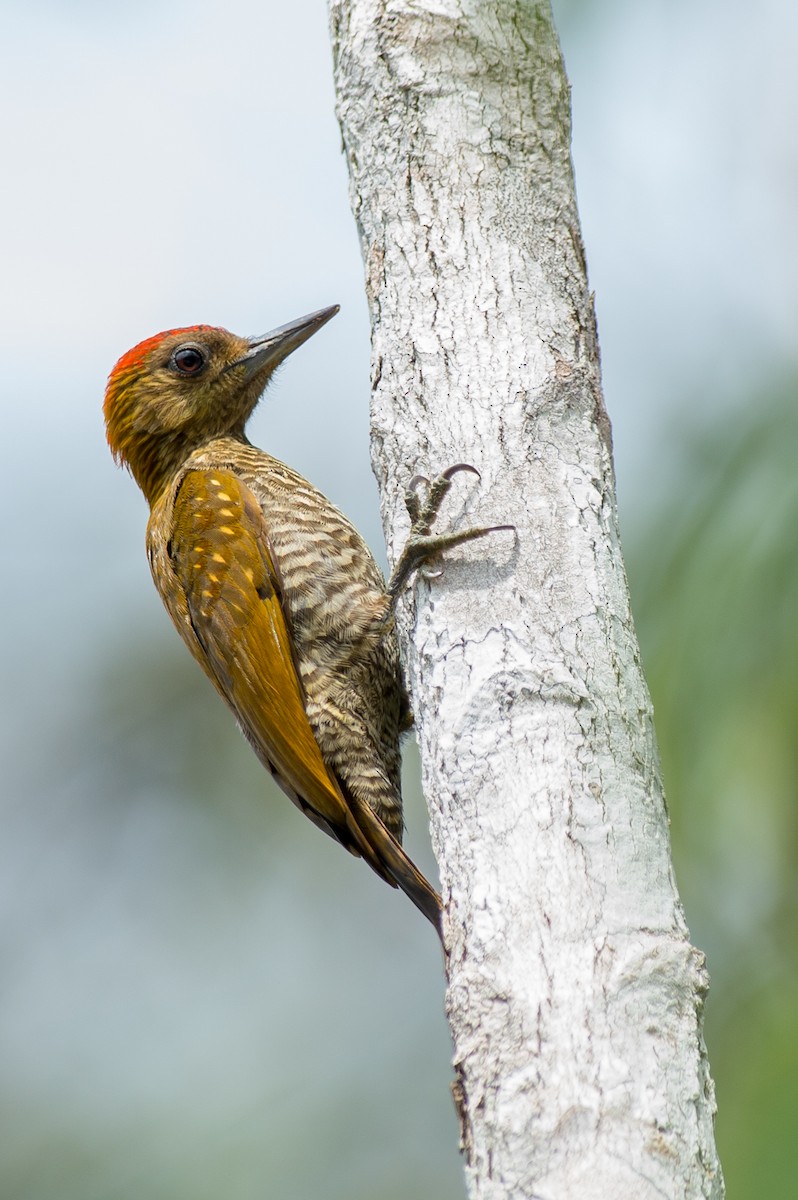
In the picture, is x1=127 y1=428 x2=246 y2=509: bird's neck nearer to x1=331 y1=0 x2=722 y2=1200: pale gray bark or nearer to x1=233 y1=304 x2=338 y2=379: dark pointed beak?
x1=233 y1=304 x2=338 y2=379: dark pointed beak

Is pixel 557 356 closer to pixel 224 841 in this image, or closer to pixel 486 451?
pixel 486 451

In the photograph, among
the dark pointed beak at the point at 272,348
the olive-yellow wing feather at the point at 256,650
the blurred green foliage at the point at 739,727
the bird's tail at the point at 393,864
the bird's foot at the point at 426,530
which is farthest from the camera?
the dark pointed beak at the point at 272,348

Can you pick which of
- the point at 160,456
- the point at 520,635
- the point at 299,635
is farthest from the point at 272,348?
the point at 520,635

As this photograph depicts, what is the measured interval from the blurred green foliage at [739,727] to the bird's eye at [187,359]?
174 centimetres

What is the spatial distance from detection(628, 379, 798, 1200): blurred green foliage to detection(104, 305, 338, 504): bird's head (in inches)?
61.8

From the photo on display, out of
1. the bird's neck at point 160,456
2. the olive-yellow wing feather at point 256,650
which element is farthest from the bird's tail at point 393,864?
the bird's neck at point 160,456

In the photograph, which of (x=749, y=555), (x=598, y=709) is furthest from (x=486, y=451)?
(x=749, y=555)

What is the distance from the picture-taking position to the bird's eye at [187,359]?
154 inches

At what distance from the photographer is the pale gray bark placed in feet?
4.73

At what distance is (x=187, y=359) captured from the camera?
3928 millimetres

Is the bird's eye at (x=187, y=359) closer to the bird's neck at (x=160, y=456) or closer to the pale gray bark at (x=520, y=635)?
the bird's neck at (x=160, y=456)

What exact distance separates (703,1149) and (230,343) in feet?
10.1

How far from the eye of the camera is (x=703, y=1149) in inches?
55.4

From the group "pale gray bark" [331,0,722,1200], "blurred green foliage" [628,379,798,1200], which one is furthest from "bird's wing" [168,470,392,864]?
"pale gray bark" [331,0,722,1200]
